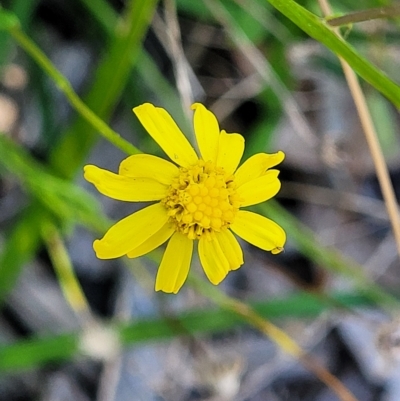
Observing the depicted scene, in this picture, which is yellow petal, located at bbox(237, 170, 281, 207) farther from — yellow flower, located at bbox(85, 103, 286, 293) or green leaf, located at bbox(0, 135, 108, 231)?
green leaf, located at bbox(0, 135, 108, 231)

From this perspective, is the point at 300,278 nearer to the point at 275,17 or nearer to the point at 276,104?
the point at 276,104

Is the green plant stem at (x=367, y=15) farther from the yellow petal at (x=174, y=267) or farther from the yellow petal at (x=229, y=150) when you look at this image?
the yellow petal at (x=174, y=267)

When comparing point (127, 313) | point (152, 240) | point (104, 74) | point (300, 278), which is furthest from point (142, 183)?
point (300, 278)

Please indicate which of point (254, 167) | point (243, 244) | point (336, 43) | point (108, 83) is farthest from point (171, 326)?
point (336, 43)

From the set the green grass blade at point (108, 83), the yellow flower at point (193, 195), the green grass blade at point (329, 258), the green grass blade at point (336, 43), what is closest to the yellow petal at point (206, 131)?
the yellow flower at point (193, 195)

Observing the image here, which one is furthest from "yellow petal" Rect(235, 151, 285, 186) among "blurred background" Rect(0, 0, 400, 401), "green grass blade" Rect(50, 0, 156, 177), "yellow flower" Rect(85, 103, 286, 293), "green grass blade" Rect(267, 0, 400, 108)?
"blurred background" Rect(0, 0, 400, 401)
